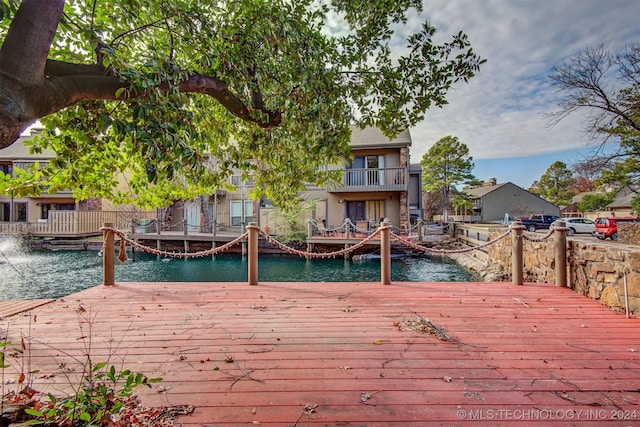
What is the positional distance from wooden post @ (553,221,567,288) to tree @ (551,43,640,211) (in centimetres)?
1061

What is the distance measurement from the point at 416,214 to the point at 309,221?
7392 mm

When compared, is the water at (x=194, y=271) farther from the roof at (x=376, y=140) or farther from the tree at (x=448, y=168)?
the tree at (x=448, y=168)

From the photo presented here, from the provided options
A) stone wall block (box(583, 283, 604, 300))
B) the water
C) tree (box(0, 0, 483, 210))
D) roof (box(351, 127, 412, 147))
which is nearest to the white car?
the water

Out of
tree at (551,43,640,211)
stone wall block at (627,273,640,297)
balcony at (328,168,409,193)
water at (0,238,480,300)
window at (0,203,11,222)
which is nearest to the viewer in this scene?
stone wall block at (627,273,640,297)

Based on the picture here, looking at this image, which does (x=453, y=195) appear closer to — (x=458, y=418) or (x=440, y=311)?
(x=440, y=311)

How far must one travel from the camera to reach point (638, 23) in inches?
350

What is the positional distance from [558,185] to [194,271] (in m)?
51.2

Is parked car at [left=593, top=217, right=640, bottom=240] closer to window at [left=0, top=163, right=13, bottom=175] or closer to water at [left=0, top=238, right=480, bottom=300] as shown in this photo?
water at [left=0, top=238, right=480, bottom=300]

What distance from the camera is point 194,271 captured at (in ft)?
43.7

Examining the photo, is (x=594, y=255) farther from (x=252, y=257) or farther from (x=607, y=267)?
(x=252, y=257)

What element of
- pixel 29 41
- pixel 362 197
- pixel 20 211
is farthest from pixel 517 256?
pixel 20 211

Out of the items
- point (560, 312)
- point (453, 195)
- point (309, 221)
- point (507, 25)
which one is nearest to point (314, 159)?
point (560, 312)

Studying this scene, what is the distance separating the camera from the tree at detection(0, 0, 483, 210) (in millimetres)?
1966

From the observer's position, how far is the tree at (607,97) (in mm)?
12266
